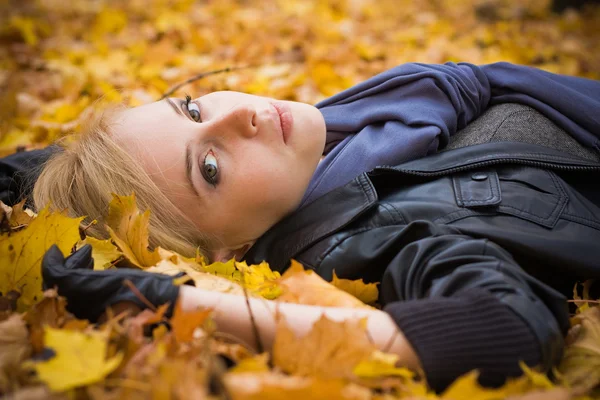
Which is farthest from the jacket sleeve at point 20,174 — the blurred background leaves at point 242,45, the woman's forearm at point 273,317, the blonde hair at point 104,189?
the woman's forearm at point 273,317

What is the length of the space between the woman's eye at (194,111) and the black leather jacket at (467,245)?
17.4 inches

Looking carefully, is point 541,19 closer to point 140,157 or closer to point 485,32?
point 485,32

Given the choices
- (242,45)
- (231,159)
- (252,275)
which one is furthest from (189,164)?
(242,45)

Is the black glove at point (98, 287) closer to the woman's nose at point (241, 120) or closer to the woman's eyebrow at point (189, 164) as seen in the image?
the woman's eyebrow at point (189, 164)

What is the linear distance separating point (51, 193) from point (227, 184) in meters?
0.67

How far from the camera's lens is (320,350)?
1.12 m

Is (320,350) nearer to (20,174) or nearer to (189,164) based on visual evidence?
(189,164)

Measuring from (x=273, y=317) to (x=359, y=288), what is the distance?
1.17 ft

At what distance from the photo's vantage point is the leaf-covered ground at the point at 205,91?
101 cm

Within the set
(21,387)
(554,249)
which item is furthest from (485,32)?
(21,387)

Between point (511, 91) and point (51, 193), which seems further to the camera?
point (511, 91)

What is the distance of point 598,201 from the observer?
1.81m

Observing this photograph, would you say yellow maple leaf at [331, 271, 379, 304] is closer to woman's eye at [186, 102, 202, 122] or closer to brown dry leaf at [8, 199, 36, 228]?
woman's eye at [186, 102, 202, 122]

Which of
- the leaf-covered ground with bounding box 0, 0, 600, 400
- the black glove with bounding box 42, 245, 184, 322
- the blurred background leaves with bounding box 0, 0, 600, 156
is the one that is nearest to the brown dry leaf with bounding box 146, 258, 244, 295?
the leaf-covered ground with bounding box 0, 0, 600, 400
